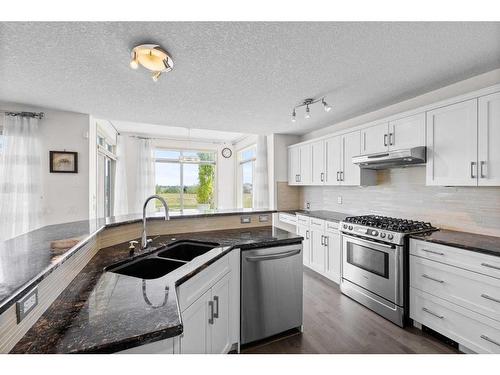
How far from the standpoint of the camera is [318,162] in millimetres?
4031

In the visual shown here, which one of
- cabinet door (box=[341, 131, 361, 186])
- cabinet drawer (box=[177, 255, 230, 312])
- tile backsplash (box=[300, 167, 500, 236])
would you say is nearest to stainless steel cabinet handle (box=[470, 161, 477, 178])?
tile backsplash (box=[300, 167, 500, 236])

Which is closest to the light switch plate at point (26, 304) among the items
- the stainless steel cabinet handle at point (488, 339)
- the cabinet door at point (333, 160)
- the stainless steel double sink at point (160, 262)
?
the stainless steel double sink at point (160, 262)

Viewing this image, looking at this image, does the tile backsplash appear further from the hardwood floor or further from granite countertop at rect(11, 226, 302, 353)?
granite countertop at rect(11, 226, 302, 353)

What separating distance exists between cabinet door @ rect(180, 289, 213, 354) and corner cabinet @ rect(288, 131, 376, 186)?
2.67 metres

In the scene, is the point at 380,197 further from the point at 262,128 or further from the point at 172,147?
the point at 172,147

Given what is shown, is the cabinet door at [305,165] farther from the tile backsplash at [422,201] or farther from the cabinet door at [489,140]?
the cabinet door at [489,140]

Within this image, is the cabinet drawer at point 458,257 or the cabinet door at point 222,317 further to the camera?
the cabinet drawer at point 458,257

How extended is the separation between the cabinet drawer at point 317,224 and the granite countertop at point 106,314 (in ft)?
7.93

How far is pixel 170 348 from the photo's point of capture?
2.89 ft

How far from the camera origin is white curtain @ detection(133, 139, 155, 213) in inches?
231

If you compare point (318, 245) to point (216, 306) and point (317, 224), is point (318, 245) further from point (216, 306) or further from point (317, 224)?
point (216, 306)

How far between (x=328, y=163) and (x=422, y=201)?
1386 mm

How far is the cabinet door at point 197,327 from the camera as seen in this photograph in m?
1.25
